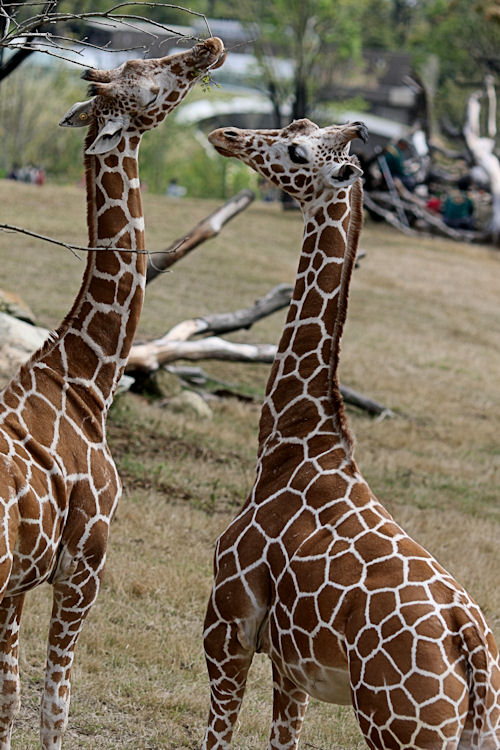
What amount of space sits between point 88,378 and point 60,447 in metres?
0.38

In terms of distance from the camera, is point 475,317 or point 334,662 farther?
point 475,317

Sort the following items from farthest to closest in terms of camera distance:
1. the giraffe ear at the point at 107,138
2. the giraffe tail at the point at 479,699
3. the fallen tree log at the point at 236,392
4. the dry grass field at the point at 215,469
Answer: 1. the fallen tree log at the point at 236,392
2. the dry grass field at the point at 215,469
3. the giraffe ear at the point at 107,138
4. the giraffe tail at the point at 479,699

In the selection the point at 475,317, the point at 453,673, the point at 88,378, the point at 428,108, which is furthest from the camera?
the point at 428,108

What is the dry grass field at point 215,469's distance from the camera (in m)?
5.25

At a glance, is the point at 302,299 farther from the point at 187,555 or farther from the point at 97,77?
the point at 187,555

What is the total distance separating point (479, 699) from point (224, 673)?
1.04 m

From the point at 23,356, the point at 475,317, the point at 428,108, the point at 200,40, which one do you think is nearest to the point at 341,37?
the point at 428,108

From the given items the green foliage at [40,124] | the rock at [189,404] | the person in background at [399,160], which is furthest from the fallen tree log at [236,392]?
the green foliage at [40,124]

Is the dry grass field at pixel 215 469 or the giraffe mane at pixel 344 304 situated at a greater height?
the giraffe mane at pixel 344 304

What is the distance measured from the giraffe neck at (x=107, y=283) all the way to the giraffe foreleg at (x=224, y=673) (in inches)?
42.6

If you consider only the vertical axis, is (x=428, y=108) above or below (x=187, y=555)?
above

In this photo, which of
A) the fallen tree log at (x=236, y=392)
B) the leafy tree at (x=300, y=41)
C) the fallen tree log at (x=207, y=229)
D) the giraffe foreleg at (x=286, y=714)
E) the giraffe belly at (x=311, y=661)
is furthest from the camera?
the leafy tree at (x=300, y=41)

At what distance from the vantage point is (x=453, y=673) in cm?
324

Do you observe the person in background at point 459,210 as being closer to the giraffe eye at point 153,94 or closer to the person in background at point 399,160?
the person in background at point 399,160
